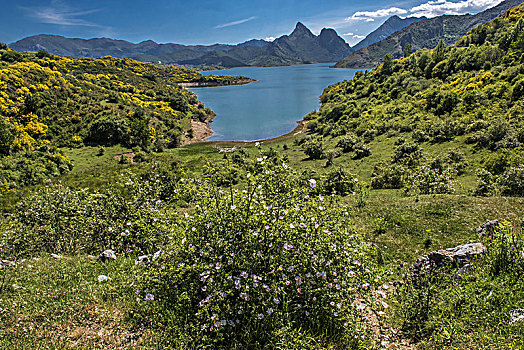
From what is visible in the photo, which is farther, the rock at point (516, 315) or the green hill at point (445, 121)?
the green hill at point (445, 121)

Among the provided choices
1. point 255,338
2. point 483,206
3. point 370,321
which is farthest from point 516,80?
point 255,338

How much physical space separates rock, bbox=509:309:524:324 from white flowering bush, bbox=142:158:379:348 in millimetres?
2454

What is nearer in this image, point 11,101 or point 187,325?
point 187,325

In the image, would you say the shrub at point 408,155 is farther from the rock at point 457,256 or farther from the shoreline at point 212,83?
the shoreline at point 212,83

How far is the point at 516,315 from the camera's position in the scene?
4.75 meters

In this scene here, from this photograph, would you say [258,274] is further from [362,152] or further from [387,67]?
[387,67]

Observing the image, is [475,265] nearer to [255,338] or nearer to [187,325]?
[255,338]

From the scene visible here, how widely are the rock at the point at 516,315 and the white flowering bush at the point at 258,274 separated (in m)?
2.45

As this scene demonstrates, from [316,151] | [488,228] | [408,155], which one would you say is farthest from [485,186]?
[316,151]

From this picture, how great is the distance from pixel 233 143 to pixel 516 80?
47.3 metres

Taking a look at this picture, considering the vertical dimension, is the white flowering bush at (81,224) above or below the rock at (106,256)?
above

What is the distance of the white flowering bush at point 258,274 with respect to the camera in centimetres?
413

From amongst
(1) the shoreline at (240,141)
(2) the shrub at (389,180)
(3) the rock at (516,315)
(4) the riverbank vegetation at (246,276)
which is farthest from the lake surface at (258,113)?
(3) the rock at (516,315)

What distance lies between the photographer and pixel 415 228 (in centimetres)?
1111
